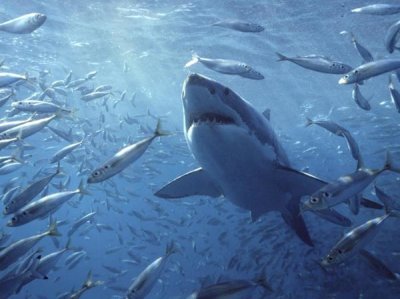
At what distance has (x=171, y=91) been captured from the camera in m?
44.6

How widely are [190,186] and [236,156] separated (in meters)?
1.73

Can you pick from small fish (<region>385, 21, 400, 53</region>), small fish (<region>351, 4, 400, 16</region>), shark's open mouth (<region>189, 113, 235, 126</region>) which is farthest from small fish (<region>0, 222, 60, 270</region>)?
small fish (<region>351, 4, 400, 16</region>)

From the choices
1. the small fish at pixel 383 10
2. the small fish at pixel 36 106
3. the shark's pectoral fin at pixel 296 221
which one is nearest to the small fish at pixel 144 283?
the shark's pectoral fin at pixel 296 221

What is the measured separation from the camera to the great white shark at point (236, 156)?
3.29 meters

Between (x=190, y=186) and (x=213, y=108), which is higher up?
(x=213, y=108)

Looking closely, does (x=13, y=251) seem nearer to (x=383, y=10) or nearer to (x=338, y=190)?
(x=338, y=190)

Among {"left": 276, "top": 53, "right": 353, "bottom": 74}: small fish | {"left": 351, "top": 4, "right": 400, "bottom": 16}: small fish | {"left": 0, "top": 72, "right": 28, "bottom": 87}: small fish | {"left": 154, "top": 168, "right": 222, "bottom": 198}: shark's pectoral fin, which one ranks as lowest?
{"left": 154, "top": 168, "right": 222, "bottom": 198}: shark's pectoral fin

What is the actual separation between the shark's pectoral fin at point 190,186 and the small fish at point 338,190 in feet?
6.30

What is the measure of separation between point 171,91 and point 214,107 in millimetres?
42099

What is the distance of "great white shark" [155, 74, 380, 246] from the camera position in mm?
3289

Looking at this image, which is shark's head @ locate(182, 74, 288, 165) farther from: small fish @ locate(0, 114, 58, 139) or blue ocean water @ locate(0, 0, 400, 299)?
small fish @ locate(0, 114, 58, 139)

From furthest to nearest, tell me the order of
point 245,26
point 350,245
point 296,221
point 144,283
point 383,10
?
1. point 245,26
2. point 296,221
3. point 383,10
4. point 144,283
5. point 350,245

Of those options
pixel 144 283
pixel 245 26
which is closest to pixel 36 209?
pixel 144 283

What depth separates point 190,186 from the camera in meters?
5.34
